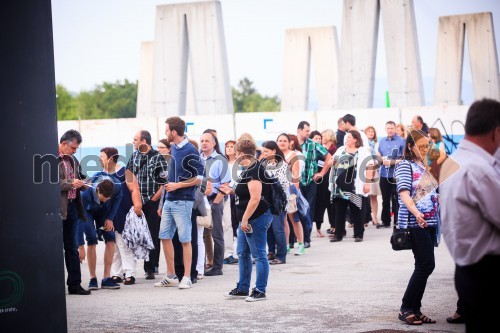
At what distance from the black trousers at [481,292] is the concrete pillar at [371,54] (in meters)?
25.4

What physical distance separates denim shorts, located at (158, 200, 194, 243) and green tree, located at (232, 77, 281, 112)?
5144 inches

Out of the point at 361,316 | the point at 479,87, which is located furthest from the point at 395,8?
the point at 361,316

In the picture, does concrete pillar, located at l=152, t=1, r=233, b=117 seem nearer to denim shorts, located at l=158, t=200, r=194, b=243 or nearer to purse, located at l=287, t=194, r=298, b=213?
purse, located at l=287, t=194, r=298, b=213

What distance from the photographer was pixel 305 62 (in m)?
44.0

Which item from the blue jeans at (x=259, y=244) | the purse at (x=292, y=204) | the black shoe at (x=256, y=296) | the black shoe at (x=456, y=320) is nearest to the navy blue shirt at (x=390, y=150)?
the purse at (x=292, y=204)

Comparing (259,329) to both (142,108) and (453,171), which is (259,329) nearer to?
(453,171)

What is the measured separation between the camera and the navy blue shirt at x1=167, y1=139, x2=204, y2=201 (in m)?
12.3

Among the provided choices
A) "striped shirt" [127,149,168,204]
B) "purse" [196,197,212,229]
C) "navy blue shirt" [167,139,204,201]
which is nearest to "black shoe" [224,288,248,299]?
"navy blue shirt" [167,139,204,201]

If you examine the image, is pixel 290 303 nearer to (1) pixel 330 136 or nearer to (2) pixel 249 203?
(2) pixel 249 203

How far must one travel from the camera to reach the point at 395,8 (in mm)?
30984

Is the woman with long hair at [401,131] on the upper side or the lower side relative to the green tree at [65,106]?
lower

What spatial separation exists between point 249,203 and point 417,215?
2.39m

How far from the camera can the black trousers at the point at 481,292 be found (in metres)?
5.93

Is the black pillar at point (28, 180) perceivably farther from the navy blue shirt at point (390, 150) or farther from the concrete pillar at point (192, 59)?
the concrete pillar at point (192, 59)
